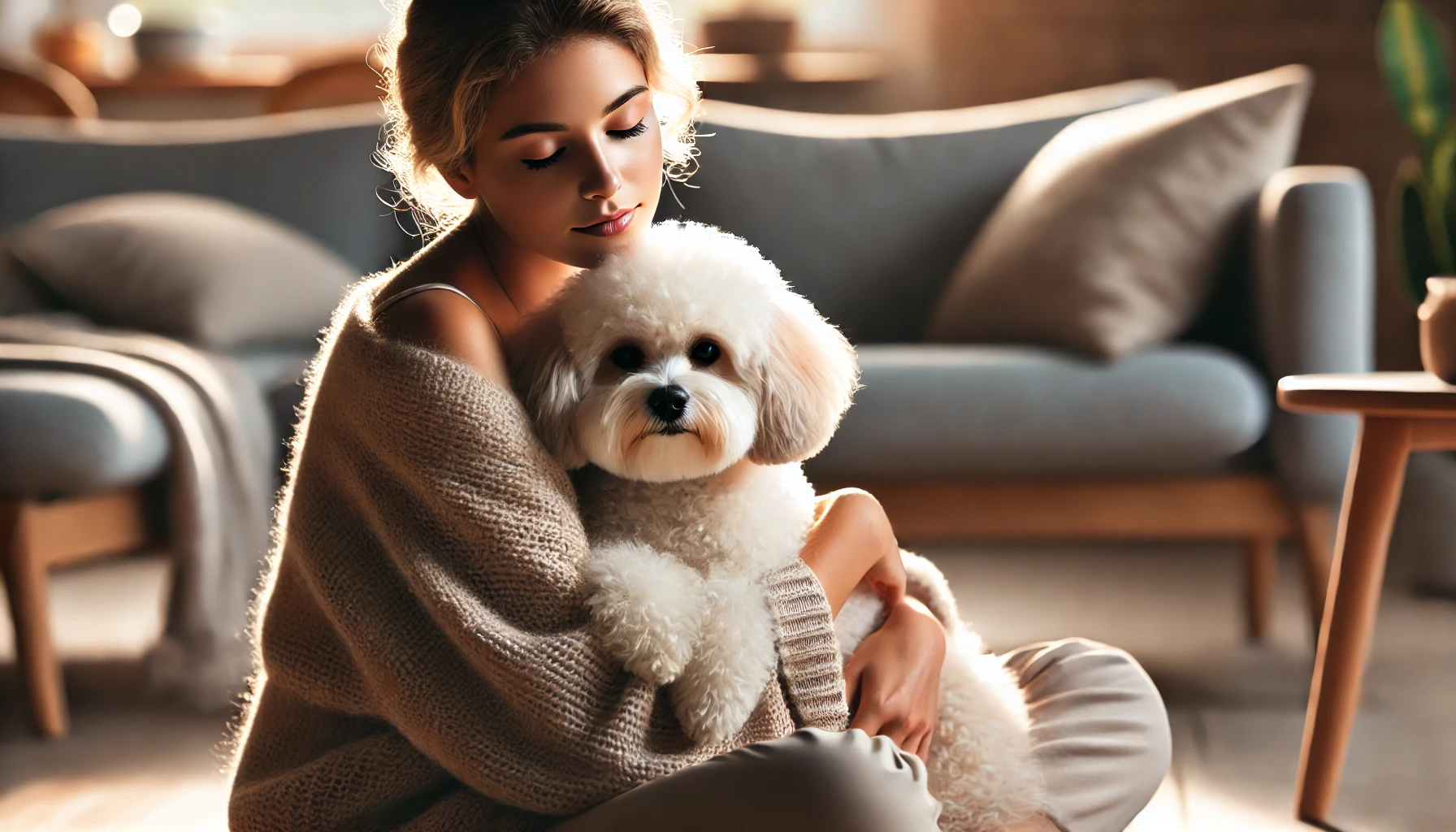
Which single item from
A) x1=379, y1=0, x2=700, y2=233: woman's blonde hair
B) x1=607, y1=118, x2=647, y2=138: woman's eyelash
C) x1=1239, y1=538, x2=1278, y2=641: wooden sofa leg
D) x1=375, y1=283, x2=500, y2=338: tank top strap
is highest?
x1=379, y1=0, x2=700, y2=233: woman's blonde hair

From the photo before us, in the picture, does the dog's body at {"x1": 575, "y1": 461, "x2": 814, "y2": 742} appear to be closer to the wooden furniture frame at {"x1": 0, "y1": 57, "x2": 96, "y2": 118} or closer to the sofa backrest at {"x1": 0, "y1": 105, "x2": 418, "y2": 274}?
the sofa backrest at {"x1": 0, "y1": 105, "x2": 418, "y2": 274}

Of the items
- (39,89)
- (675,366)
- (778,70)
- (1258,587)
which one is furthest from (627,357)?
(39,89)

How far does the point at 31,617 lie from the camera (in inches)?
82.4

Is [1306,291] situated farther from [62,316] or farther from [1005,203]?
[62,316]

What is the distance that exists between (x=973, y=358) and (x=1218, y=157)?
0.60 metres

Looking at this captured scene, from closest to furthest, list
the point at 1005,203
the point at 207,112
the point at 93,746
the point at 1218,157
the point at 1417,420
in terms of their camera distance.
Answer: the point at 1417,420 → the point at 93,746 → the point at 1218,157 → the point at 1005,203 → the point at 207,112

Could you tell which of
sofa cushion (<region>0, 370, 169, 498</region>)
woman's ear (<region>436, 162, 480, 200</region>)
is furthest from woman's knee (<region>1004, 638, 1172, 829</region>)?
sofa cushion (<region>0, 370, 169, 498</region>)

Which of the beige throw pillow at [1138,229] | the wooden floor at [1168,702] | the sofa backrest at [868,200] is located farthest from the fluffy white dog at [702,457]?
the sofa backrest at [868,200]

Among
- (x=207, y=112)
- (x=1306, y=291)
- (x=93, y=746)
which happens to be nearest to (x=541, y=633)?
(x=93, y=746)

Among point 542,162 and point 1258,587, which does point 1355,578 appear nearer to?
point 1258,587

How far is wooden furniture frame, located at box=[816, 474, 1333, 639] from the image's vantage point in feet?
7.20

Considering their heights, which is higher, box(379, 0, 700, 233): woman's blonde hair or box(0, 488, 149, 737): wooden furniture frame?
box(379, 0, 700, 233): woman's blonde hair

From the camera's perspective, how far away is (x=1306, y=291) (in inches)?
86.9

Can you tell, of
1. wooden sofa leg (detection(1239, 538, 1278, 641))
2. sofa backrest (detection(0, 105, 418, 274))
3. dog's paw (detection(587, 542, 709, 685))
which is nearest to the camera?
dog's paw (detection(587, 542, 709, 685))
